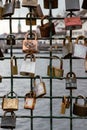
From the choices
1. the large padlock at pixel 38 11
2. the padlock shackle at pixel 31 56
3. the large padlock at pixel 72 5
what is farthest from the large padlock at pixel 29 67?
the large padlock at pixel 72 5

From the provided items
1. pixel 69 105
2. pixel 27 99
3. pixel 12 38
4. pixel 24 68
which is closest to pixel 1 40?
pixel 12 38

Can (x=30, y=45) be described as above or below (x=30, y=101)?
above

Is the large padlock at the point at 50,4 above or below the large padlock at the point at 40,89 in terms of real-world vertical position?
above

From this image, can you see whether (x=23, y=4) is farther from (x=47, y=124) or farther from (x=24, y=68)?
(x=47, y=124)

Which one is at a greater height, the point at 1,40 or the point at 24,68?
the point at 1,40

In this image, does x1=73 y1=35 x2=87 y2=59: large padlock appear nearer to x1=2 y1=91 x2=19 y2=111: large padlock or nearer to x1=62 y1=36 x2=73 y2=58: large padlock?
x1=62 y1=36 x2=73 y2=58: large padlock

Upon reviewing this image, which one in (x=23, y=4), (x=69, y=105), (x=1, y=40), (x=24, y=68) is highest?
(x=23, y=4)

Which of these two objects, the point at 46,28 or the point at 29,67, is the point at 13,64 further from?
the point at 46,28

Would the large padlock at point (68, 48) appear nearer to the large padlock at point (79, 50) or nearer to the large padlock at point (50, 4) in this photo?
the large padlock at point (79, 50)

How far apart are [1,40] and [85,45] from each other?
498mm

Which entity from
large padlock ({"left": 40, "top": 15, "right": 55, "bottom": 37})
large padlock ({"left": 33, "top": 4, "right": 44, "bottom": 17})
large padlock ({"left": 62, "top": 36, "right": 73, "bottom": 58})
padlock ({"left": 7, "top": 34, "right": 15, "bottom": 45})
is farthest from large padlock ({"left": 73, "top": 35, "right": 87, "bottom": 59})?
padlock ({"left": 7, "top": 34, "right": 15, "bottom": 45})

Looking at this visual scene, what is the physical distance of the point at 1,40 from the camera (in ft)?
7.97

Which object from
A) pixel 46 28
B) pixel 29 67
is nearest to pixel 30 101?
pixel 29 67

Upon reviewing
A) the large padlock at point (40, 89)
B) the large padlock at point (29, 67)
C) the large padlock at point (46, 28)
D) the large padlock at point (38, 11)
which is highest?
the large padlock at point (38, 11)
